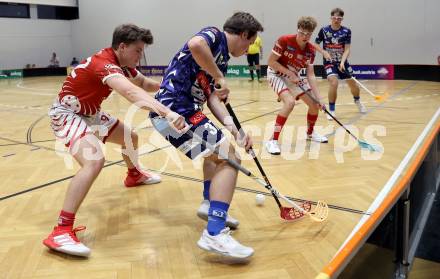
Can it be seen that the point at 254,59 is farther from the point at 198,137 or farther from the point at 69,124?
the point at 198,137

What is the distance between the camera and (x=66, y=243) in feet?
8.39

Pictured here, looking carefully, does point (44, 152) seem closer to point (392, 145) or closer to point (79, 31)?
point (392, 145)

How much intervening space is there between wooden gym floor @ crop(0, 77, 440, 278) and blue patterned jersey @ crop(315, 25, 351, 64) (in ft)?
5.24

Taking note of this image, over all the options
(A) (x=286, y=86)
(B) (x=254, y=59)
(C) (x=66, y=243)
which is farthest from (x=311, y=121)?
(B) (x=254, y=59)

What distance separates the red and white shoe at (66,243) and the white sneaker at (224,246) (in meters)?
0.73

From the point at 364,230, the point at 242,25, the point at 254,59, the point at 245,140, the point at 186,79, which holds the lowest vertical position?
the point at 364,230

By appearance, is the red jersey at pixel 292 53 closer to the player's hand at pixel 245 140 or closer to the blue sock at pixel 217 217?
the player's hand at pixel 245 140

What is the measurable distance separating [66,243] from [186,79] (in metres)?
1.23

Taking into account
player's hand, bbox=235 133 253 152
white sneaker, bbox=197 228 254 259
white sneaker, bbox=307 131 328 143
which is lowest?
white sneaker, bbox=197 228 254 259

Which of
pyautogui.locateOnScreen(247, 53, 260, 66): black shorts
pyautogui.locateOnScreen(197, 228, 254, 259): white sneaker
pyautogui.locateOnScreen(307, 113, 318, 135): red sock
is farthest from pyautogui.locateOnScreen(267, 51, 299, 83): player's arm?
pyautogui.locateOnScreen(247, 53, 260, 66): black shorts

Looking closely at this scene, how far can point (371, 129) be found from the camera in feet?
19.4

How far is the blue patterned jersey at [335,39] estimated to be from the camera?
7172 millimetres

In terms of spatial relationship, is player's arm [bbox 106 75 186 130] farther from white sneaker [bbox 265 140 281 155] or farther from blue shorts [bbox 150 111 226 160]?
white sneaker [bbox 265 140 281 155]

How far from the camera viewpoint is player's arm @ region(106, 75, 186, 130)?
221 cm
